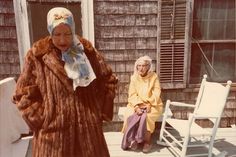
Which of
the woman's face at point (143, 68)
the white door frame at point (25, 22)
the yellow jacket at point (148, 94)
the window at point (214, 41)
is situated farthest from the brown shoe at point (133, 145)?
the white door frame at point (25, 22)

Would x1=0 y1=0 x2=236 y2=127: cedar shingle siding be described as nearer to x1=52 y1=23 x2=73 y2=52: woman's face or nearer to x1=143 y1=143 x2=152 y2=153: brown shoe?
x1=143 y1=143 x2=152 y2=153: brown shoe

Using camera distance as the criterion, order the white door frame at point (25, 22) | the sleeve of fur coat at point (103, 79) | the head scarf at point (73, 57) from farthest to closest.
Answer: the white door frame at point (25, 22) → the sleeve of fur coat at point (103, 79) → the head scarf at point (73, 57)

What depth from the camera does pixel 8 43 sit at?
390 cm

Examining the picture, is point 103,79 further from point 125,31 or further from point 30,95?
point 125,31

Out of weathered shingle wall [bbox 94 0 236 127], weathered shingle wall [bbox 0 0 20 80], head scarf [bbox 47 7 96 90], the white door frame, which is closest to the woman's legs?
weathered shingle wall [bbox 94 0 236 127]

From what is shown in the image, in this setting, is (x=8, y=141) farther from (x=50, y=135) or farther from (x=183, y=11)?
(x=183, y=11)

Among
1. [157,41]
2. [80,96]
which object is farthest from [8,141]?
[157,41]

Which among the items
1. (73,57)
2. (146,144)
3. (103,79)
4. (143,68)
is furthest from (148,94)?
(73,57)

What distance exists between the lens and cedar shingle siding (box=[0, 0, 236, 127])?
3.86 metres

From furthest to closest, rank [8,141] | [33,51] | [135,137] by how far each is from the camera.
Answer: [135,137] < [8,141] < [33,51]

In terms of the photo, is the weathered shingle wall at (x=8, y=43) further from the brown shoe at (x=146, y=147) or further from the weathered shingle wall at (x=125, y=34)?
the brown shoe at (x=146, y=147)

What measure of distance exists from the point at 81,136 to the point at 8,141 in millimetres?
1385

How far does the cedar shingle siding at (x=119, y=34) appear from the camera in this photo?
152 inches

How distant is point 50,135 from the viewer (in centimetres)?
204
